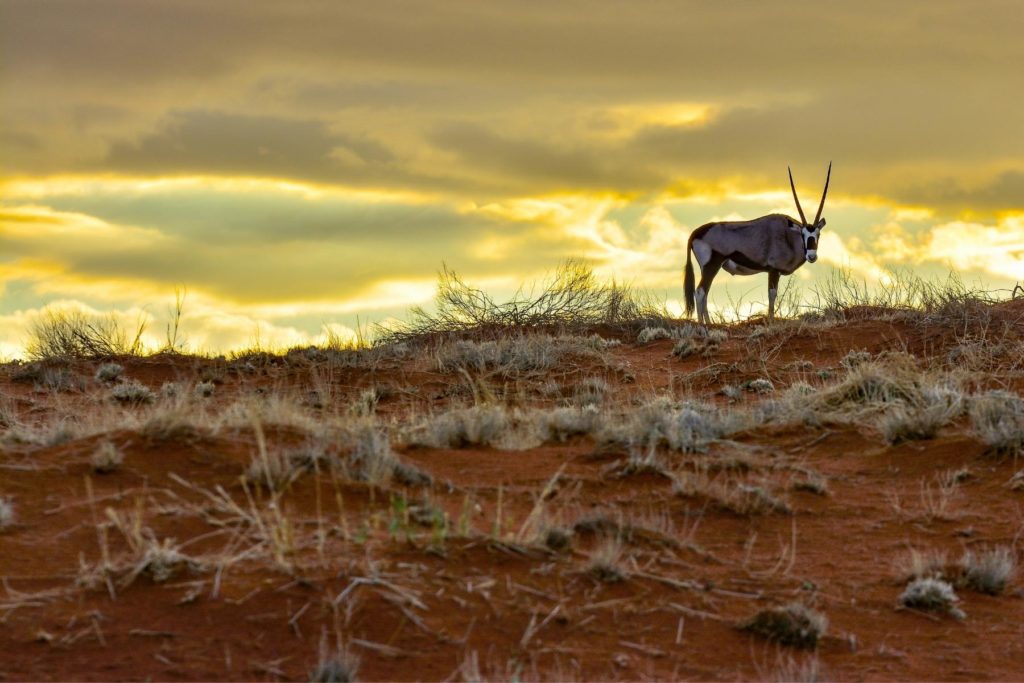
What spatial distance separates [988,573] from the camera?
23.0 feet

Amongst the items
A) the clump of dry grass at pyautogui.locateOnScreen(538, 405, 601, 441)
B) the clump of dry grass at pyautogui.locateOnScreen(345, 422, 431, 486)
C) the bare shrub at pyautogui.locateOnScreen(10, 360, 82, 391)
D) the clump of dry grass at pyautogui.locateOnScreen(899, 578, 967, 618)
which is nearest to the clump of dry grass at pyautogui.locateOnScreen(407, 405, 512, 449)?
the clump of dry grass at pyautogui.locateOnScreen(538, 405, 601, 441)

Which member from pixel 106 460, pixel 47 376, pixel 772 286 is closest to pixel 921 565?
pixel 106 460

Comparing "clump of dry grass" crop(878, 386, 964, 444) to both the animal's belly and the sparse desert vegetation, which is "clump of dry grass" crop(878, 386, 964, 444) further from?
the animal's belly

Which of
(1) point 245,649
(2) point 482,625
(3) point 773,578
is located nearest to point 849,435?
(3) point 773,578

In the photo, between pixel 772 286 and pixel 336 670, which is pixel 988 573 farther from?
pixel 772 286

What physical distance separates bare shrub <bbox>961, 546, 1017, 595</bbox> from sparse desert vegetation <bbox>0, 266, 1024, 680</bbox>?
0.06 feet

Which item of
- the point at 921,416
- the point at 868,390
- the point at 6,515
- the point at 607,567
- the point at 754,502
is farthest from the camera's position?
the point at 868,390

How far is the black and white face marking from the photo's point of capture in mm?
24859

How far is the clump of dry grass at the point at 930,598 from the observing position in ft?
21.9

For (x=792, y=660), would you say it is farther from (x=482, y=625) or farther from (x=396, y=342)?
(x=396, y=342)

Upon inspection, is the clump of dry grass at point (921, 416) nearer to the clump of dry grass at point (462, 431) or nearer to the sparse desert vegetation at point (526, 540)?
the sparse desert vegetation at point (526, 540)

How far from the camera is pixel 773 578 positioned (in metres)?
6.82

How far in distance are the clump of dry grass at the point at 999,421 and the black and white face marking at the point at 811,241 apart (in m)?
13.9

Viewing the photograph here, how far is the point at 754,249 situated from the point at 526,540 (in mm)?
19655
